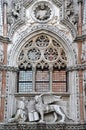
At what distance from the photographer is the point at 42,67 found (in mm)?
15227

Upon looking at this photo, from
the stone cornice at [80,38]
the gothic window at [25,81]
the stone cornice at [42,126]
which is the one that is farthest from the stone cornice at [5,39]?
the stone cornice at [42,126]

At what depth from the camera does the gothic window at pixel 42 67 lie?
15148 mm

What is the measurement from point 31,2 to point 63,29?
6.11ft

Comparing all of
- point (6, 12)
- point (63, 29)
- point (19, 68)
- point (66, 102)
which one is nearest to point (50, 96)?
point (66, 102)

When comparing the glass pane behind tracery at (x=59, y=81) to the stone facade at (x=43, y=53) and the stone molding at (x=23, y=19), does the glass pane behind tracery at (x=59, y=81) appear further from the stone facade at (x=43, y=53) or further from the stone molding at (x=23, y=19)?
the stone molding at (x=23, y=19)

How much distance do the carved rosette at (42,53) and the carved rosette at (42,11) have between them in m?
Result: 0.74

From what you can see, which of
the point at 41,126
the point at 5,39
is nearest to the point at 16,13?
the point at 5,39

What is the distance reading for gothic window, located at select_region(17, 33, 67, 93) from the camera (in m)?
15.1

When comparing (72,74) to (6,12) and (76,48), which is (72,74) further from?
(6,12)

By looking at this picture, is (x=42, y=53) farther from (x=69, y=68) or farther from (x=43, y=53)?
(x=69, y=68)

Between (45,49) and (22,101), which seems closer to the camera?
(22,101)

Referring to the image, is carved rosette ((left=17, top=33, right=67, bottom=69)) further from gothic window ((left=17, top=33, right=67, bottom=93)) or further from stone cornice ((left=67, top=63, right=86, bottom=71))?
stone cornice ((left=67, top=63, right=86, bottom=71))

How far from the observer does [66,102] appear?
47.9ft

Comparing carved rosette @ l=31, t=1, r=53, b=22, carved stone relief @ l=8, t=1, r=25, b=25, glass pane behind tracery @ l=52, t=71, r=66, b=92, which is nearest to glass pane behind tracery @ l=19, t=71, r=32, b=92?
glass pane behind tracery @ l=52, t=71, r=66, b=92
